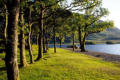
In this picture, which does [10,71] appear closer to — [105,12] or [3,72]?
[3,72]

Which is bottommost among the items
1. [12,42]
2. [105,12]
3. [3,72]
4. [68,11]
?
[3,72]

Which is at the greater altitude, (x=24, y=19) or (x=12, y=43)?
(x=24, y=19)

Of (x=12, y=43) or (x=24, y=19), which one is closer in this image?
(x=12, y=43)

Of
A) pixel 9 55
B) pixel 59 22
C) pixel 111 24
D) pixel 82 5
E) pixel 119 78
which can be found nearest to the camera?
pixel 9 55

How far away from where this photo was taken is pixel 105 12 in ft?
182

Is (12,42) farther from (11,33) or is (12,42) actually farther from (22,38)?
(22,38)

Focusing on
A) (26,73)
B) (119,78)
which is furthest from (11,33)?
(119,78)

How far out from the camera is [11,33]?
8156 mm

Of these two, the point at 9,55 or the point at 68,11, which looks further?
the point at 68,11

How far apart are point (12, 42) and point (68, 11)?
Answer: 15856 mm

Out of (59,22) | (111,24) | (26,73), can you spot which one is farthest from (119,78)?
(111,24)

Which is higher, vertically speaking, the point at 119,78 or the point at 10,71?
the point at 10,71

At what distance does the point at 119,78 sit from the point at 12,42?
1409cm

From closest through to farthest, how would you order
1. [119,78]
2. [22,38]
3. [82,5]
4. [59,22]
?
[119,78] → [22,38] → [82,5] → [59,22]
